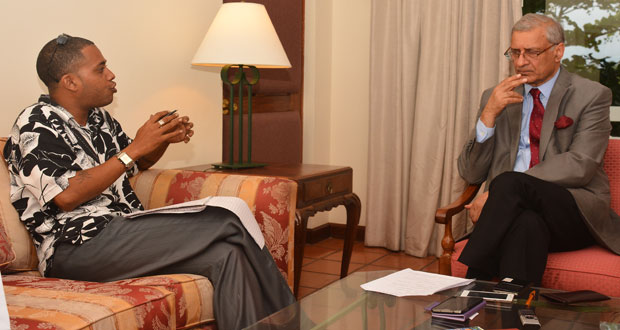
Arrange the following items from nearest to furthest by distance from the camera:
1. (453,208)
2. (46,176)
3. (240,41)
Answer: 1. (46,176)
2. (453,208)
3. (240,41)

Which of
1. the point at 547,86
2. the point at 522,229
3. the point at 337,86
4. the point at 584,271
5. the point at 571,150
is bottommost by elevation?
the point at 584,271

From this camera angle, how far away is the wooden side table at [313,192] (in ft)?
9.00

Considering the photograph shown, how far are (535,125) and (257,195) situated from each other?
44.5 inches

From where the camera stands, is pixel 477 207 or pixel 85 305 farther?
pixel 477 207

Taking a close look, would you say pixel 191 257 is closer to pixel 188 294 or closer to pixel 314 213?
pixel 188 294

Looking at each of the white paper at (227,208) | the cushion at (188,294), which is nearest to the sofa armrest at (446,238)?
the white paper at (227,208)

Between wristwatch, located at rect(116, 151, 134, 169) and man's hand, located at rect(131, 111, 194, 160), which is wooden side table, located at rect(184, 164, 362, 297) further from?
wristwatch, located at rect(116, 151, 134, 169)

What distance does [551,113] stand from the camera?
254 cm

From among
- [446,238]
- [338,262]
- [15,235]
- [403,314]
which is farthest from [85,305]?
[338,262]

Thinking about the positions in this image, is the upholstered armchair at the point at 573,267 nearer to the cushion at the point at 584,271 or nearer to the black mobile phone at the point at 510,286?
the cushion at the point at 584,271

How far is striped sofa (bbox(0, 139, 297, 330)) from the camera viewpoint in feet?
5.00

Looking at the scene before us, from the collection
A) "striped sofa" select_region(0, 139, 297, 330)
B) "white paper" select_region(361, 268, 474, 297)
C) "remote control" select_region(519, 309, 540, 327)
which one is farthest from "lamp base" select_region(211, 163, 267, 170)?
"remote control" select_region(519, 309, 540, 327)

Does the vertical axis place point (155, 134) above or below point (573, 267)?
above

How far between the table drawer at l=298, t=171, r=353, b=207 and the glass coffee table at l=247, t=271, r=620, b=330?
A: 3.36 feet
